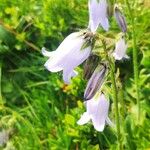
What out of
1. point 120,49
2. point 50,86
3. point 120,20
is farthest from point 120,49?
point 50,86

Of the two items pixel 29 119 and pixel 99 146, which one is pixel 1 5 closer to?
pixel 29 119

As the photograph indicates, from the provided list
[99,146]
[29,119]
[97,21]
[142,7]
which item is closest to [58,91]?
[29,119]

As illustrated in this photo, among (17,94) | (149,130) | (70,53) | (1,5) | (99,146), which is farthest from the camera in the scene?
(1,5)

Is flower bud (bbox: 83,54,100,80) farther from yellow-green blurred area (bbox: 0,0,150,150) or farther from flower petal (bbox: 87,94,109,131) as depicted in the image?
yellow-green blurred area (bbox: 0,0,150,150)

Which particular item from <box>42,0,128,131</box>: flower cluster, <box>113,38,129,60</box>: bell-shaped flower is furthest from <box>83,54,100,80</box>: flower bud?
<box>113,38,129,60</box>: bell-shaped flower

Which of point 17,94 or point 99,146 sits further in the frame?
point 17,94

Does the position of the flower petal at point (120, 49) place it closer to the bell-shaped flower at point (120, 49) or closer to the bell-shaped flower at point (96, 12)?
the bell-shaped flower at point (120, 49)

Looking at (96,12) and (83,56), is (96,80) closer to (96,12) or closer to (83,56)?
(83,56)
